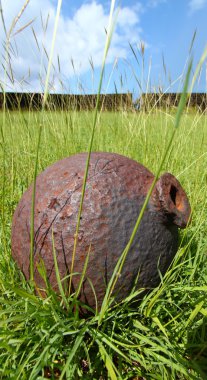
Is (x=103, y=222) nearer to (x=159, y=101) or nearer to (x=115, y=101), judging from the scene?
(x=159, y=101)

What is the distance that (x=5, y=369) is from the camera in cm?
157

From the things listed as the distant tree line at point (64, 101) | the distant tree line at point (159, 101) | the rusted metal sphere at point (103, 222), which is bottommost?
the rusted metal sphere at point (103, 222)

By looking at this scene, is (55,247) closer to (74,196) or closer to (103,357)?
(74,196)

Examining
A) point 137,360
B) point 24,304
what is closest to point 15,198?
point 24,304

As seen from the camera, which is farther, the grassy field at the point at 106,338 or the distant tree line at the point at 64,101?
the distant tree line at the point at 64,101

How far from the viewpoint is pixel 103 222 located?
5.72ft

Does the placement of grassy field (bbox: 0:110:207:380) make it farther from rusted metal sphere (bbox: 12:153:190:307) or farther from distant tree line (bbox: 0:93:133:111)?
distant tree line (bbox: 0:93:133:111)

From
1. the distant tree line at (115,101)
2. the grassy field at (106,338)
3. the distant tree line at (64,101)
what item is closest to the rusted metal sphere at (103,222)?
the grassy field at (106,338)

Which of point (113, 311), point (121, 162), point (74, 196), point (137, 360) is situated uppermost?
point (121, 162)

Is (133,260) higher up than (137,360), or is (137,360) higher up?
(133,260)

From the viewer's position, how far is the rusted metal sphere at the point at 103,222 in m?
1.75

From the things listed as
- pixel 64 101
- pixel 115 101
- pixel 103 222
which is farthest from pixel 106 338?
pixel 64 101

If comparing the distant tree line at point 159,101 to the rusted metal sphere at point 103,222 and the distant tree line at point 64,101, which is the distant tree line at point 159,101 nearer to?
the distant tree line at point 64,101

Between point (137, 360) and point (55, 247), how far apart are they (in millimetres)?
728
